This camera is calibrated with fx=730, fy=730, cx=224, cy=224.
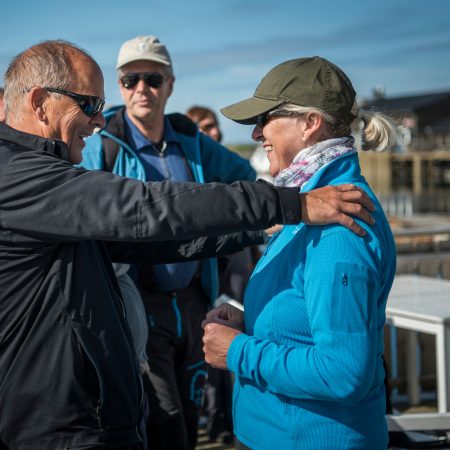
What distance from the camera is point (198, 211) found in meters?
2.05

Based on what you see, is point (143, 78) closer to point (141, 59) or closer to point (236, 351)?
point (141, 59)

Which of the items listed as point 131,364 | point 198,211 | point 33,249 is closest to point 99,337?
point 131,364

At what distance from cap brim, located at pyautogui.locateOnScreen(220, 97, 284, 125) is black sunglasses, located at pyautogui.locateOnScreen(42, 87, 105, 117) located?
0.42m

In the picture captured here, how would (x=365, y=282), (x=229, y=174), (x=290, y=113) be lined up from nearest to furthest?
(x=365, y=282)
(x=290, y=113)
(x=229, y=174)

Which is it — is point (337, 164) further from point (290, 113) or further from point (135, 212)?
point (135, 212)

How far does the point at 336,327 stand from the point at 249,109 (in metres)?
0.78

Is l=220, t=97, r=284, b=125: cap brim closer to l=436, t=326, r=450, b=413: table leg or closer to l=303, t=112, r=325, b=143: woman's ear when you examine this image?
l=303, t=112, r=325, b=143: woman's ear

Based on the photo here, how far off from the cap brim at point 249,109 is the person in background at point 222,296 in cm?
210

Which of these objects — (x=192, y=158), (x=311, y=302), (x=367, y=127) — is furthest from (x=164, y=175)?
(x=311, y=302)

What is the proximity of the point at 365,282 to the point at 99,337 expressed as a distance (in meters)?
0.81

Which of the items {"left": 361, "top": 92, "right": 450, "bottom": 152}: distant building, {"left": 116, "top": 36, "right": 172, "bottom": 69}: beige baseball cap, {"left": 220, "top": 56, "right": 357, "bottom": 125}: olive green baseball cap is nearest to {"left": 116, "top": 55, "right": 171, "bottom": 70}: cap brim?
{"left": 116, "top": 36, "right": 172, "bottom": 69}: beige baseball cap

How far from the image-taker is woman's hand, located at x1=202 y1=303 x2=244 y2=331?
8.10 ft

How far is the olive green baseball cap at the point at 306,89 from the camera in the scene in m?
2.26

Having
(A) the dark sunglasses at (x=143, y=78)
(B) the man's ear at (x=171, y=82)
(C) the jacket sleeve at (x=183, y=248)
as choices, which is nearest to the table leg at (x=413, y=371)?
(B) the man's ear at (x=171, y=82)
